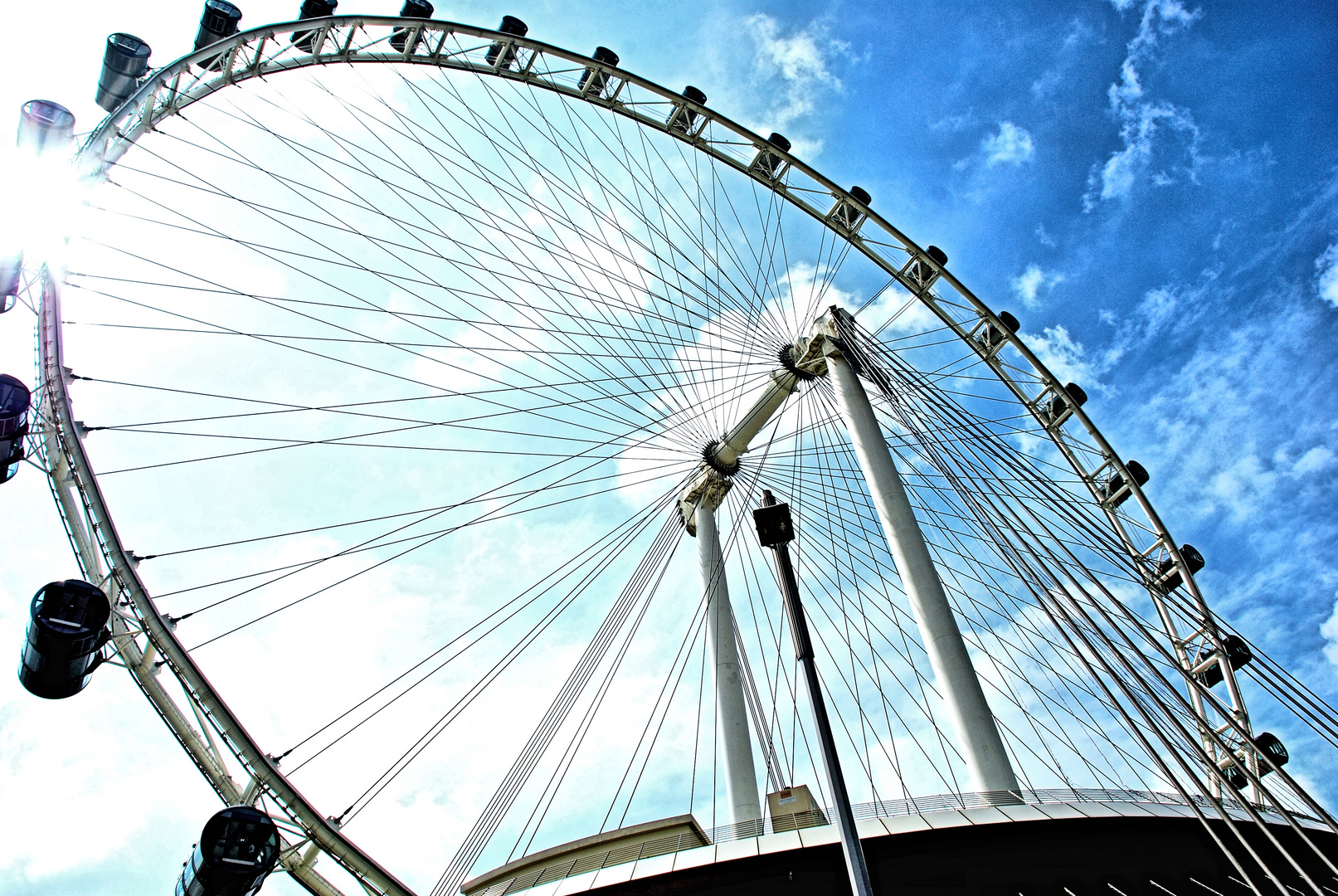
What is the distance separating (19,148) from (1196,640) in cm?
3461

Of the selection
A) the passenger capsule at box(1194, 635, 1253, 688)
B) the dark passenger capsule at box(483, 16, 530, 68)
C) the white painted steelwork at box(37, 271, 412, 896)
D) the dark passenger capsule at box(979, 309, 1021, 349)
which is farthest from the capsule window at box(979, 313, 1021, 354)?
the white painted steelwork at box(37, 271, 412, 896)

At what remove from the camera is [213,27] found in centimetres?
1758

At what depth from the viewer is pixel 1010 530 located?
13.7 meters

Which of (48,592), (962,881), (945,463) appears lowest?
(962,881)

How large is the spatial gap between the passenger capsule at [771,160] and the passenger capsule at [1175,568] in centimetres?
1909

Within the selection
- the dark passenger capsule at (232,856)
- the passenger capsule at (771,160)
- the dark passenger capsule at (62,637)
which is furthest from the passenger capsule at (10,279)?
the passenger capsule at (771,160)

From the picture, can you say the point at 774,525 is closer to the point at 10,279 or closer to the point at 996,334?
the point at 10,279

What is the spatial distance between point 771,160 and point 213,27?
49.5ft

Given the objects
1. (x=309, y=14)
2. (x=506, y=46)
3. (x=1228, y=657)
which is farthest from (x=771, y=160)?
(x=1228, y=657)

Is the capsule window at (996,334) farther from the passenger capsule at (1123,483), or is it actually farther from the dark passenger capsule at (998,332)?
the passenger capsule at (1123,483)

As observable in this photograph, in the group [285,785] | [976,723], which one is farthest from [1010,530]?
[285,785]

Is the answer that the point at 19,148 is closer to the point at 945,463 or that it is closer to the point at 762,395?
the point at 762,395

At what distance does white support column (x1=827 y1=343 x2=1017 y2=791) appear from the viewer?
532 inches

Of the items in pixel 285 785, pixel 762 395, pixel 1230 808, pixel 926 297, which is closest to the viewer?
pixel 285 785
